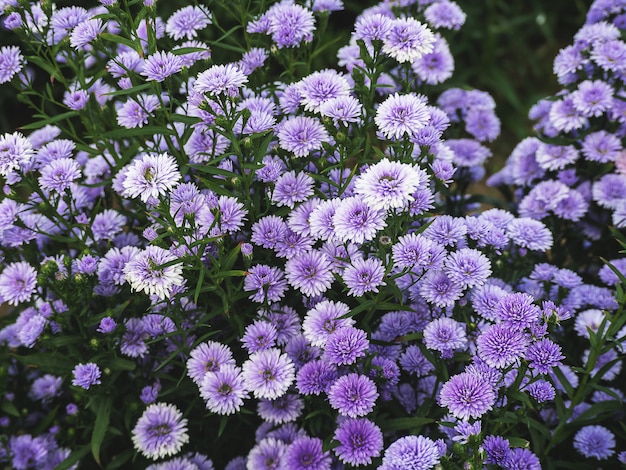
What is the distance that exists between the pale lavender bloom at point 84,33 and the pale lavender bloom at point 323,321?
3.29ft

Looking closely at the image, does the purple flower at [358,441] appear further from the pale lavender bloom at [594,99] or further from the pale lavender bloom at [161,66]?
the pale lavender bloom at [594,99]

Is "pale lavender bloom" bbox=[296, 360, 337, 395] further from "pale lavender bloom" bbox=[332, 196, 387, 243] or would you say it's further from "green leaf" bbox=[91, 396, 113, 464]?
"green leaf" bbox=[91, 396, 113, 464]

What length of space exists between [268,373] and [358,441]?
0.28m

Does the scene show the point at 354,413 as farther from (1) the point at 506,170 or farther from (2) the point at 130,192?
(1) the point at 506,170

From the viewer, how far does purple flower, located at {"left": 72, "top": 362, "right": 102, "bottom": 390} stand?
1942 mm

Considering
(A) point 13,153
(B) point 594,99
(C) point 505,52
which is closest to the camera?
(A) point 13,153

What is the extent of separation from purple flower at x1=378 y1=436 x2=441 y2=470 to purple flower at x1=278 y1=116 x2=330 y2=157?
79cm

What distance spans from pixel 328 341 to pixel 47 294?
1.04m

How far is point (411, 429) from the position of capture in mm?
1896

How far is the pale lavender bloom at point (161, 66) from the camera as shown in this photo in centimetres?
185

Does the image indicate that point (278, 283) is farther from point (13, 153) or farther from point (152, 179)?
point (13, 153)

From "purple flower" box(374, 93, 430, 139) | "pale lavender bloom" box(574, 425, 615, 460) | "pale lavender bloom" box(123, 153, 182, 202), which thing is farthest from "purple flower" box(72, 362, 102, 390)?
"pale lavender bloom" box(574, 425, 615, 460)

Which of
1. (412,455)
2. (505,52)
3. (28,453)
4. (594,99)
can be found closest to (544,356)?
(412,455)

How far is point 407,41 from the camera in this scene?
190cm
